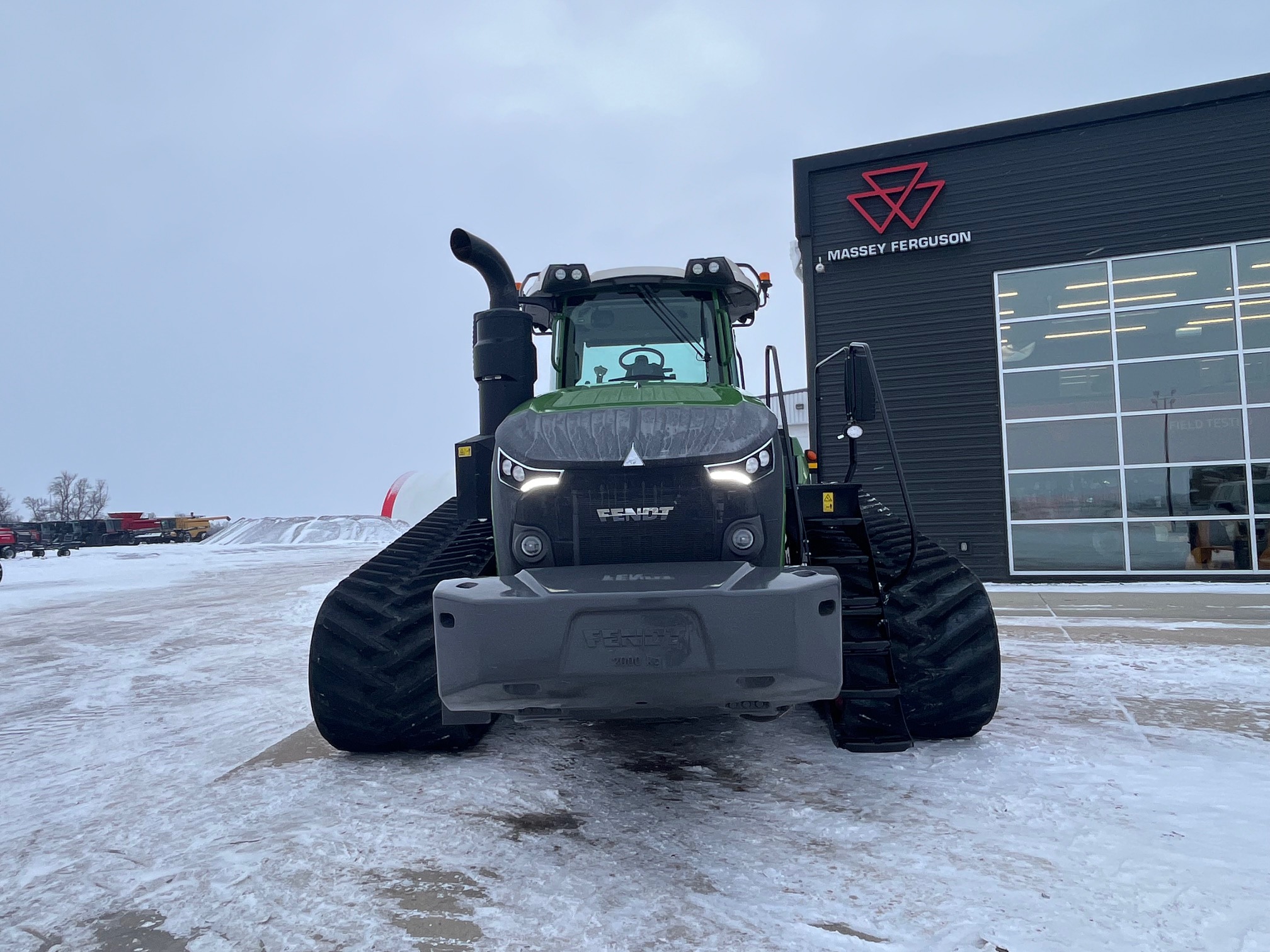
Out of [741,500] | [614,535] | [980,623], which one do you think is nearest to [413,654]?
[614,535]

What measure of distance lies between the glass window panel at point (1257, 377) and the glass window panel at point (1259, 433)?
5.5 inches

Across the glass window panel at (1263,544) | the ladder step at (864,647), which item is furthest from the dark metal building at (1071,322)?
the ladder step at (864,647)

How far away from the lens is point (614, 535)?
3500 millimetres

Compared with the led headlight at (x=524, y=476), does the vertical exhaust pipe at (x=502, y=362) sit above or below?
above

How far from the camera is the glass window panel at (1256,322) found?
41.1 feet

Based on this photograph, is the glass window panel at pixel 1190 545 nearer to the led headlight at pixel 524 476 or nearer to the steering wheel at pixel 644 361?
the steering wheel at pixel 644 361

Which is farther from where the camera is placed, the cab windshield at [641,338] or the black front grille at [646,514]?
the cab windshield at [641,338]

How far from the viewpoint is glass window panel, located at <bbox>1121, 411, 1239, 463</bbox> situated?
12555 millimetres

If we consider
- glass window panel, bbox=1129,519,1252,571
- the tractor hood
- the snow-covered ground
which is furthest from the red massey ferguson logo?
the tractor hood

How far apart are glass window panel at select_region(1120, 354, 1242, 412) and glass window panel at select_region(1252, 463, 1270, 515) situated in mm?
1040

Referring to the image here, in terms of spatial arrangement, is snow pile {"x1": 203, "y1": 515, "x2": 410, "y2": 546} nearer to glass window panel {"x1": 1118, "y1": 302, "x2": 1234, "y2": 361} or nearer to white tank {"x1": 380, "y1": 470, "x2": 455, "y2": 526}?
white tank {"x1": 380, "y1": 470, "x2": 455, "y2": 526}

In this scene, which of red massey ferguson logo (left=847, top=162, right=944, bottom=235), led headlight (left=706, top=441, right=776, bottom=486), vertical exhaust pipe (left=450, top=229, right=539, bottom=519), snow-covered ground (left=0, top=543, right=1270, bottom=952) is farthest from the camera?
red massey ferguson logo (left=847, top=162, right=944, bottom=235)

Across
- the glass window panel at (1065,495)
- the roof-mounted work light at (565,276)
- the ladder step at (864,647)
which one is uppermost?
the roof-mounted work light at (565,276)

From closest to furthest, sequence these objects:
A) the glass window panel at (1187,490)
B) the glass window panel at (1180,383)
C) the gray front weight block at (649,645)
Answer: the gray front weight block at (649,645), the glass window panel at (1187,490), the glass window panel at (1180,383)
